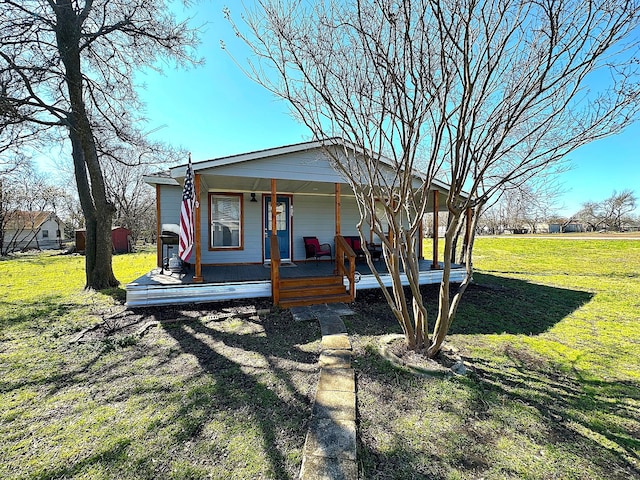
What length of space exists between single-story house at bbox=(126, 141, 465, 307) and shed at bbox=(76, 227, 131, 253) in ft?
40.6

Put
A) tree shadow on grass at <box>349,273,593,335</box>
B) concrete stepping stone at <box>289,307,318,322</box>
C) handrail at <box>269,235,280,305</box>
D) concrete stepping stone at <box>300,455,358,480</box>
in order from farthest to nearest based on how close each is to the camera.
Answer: handrail at <box>269,235,280,305</box> < concrete stepping stone at <box>289,307,318,322</box> < tree shadow on grass at <box>349,273,593,335</box> < concrete stepping stone at <box>300,455,358,480</box>

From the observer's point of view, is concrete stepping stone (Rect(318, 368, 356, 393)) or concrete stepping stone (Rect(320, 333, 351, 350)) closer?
concrete stepping stone (Rect(318, 368, 356, 393))

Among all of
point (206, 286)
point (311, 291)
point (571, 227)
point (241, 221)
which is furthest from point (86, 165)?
point (571, 227)

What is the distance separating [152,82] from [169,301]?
706cm

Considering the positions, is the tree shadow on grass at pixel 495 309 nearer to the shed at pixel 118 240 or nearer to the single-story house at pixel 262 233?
the single-story house at pixel 262 233

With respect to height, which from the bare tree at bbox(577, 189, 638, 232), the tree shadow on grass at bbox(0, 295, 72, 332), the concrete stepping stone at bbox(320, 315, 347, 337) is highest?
the bare tree at bbox(577, 189, 638, 232)

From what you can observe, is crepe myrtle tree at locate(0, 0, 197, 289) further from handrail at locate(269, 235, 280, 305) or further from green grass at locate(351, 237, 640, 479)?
green grass at locate(351, 237, 640, 479)

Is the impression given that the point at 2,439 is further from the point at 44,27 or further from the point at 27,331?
the point at 44,27

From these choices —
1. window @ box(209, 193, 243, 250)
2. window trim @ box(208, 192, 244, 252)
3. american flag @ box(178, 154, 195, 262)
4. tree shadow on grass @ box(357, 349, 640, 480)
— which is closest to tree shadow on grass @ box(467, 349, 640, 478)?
tree shadow on grass @ box(357, 349, 640, 480)

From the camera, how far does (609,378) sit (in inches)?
119

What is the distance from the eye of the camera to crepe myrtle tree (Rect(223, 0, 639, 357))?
8.25 ft

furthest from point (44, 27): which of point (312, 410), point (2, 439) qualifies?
point (312, 410)

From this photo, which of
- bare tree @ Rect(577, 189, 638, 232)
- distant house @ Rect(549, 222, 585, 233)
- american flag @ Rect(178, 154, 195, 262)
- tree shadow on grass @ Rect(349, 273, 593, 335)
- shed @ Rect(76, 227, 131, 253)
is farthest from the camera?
distant house @ Rect(549, 222, 585, 233)

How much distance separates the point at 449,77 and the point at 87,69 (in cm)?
982
